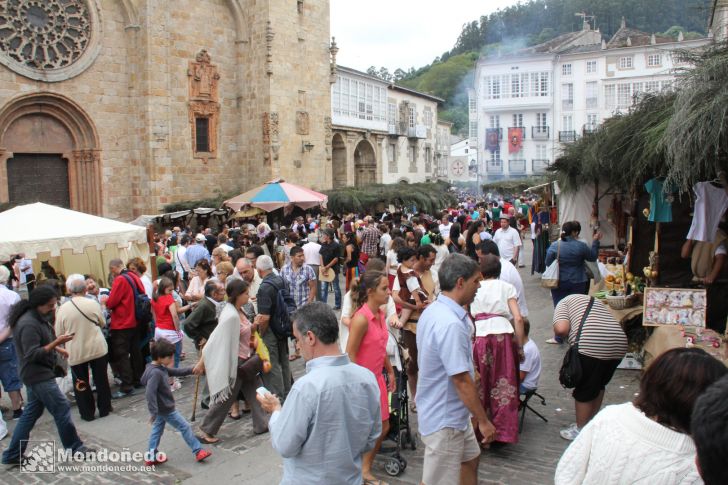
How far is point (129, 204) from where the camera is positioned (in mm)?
22156

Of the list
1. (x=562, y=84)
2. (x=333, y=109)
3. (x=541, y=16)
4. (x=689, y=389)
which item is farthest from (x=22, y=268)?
(x=541, y=16)

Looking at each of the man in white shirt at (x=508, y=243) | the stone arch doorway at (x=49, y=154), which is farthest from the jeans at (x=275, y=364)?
the stone arch doorway at (x=49, y=154)

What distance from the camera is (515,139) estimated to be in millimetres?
50312

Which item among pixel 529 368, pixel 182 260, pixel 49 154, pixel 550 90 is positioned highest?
pixel 550 90

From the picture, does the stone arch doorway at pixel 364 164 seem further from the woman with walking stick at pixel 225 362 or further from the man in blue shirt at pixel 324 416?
the man in blue shirt at pixel 324 416

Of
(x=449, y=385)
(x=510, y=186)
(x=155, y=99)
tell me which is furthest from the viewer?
(x=510, y=186)

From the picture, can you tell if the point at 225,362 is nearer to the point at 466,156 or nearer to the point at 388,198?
the point at 388,198

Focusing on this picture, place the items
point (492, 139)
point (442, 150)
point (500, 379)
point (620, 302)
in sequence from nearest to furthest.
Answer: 1. point (500, 379)
2. point (620, 302)
3. point (492, 139)
4. point (442, 150)

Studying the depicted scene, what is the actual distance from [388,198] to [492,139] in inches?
1107

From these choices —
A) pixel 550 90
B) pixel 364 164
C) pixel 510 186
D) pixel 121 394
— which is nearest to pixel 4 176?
pixel 121 394

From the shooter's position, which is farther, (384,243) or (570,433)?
A: (384,243)

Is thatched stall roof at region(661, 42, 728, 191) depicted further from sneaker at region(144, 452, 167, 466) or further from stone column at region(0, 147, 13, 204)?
stone column at region(0, 147, 13, 204)

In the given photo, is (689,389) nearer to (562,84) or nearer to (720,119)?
(720,119)

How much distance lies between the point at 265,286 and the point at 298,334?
3.65 metres
